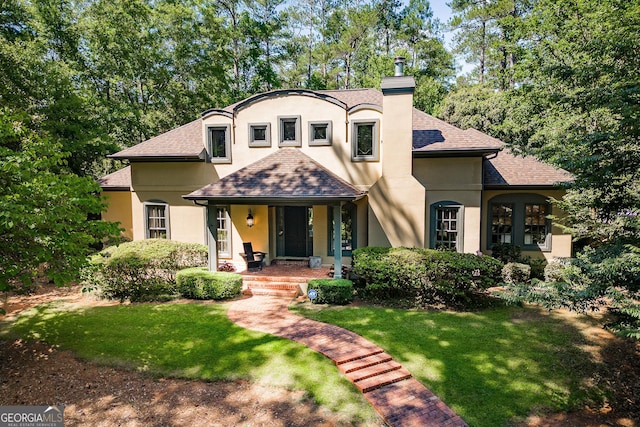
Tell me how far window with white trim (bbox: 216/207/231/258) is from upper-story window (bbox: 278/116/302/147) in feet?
12.7

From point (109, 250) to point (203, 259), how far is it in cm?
328

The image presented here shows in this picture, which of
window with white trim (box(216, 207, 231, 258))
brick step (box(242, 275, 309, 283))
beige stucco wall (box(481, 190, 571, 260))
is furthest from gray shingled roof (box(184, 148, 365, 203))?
beige stucco wall (box(481, 190, 571, 260))

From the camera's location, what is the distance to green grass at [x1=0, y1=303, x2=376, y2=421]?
652 cm

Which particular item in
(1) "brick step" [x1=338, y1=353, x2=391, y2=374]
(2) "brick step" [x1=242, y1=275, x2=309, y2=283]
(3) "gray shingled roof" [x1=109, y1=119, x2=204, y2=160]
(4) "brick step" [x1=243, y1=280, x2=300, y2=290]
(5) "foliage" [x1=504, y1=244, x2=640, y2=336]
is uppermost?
(3) "gray shingled roof" [x1=109, y1=119, x2=204, y2=160]

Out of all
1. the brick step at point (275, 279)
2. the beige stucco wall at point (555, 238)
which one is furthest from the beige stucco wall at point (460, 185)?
the brick step at point (275, 279)

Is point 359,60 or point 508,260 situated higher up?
point 359,60

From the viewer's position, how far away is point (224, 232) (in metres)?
15.0

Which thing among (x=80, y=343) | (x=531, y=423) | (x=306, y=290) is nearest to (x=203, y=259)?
(x=306, y=290)

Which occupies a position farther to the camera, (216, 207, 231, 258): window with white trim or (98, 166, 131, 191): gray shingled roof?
(98, 166, 131, 191): gray shingled roof

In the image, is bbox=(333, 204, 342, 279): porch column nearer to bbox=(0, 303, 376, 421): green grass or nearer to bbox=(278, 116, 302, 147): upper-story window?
bbox=(0, 303, 376, 421): green grass

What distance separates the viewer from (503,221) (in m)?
14.8

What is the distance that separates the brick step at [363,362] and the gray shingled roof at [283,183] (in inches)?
211

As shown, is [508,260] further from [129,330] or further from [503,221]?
[129,330]

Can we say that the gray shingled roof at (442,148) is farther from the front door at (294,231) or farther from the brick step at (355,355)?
the brick step at (355,355)
